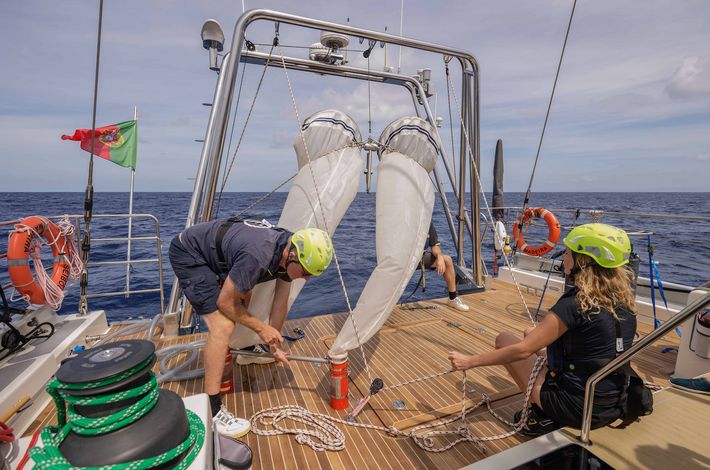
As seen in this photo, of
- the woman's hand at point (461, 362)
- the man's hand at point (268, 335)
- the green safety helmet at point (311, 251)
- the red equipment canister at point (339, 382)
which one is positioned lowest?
the red equipment canister at point (339, 382)

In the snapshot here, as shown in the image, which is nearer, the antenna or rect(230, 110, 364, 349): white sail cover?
rect(230, 110, 364, 349): white sail cover

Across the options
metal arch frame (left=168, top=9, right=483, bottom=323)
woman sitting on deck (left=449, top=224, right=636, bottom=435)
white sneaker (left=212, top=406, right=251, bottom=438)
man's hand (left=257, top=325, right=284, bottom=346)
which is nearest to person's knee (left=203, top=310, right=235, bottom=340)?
man's hand (left=257, top=325, right=284, bottom=346)

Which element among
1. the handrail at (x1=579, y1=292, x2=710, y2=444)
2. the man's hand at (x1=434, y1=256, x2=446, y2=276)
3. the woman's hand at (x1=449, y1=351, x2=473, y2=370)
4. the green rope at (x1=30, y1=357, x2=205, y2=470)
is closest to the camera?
the green rope at (x1=30, y1=357, x2=205, y2=470)

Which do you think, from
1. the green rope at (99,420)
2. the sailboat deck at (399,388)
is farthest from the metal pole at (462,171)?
the green rope at (99,420)

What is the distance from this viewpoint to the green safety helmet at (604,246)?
2070 mm

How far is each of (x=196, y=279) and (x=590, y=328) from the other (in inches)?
105

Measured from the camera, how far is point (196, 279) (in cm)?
279

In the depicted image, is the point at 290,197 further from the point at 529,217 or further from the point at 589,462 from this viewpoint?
the point at 529,217

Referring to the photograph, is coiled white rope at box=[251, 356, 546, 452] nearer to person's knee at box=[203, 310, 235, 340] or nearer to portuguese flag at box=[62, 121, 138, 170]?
person's knee at box=[203, 310, 235, 340]

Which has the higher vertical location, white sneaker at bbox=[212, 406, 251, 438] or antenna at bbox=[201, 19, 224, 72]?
antenna at bbox=[201, 19, 224, 72]

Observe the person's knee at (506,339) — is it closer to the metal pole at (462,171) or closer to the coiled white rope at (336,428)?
the coiled white rope at (336,428)

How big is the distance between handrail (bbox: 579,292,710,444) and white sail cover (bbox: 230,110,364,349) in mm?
2405

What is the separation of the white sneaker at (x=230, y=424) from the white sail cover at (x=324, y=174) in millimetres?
828

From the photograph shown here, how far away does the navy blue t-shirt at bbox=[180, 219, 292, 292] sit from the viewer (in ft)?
8.28
